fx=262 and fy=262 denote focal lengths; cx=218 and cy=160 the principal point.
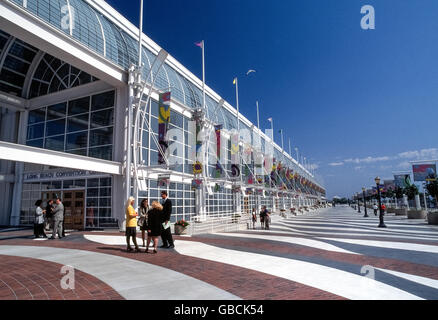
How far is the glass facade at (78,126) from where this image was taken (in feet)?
60.6

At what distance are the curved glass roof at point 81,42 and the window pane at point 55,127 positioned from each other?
2698 millimetres

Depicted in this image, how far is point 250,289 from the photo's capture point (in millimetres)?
5105

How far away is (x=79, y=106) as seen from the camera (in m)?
19.7

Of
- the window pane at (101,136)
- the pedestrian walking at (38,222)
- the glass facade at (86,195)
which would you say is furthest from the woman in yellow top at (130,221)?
the window pane at (101,136)

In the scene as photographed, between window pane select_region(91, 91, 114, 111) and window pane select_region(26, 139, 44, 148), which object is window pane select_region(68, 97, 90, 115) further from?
window pane select_region(26, 139, 44, 148)

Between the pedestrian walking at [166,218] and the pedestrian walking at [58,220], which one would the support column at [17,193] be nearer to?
the pedestrian walking at [58,220]

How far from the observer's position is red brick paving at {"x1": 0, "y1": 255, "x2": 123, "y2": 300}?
4504 millimetres

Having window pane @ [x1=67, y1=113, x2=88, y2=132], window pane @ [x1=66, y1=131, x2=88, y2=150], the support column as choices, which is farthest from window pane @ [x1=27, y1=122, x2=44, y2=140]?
window pane @ [x1=66, y1=131, x2=88, y2=150]

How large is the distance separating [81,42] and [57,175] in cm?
986

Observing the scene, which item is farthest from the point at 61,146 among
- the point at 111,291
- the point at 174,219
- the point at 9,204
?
the point at 111,291

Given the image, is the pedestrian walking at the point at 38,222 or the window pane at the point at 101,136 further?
the window pane at the point at 101,136

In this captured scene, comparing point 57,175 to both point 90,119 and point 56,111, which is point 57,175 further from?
point 56,111

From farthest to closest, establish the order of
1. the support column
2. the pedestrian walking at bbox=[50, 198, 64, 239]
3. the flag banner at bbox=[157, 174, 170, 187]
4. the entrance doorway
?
the support column, the entrance doorway, the flag banner at bbox=[157, 174, 170, 187], the pedestrian walking at bbox=[50, 198, 64, 239]
